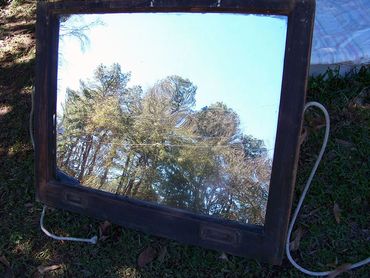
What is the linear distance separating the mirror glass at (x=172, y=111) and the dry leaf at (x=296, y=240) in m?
0.39

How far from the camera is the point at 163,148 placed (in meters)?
2.31

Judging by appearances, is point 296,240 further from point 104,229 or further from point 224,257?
point 104,229

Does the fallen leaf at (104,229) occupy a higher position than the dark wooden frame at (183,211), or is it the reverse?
the dark wooden frame at (183,211)

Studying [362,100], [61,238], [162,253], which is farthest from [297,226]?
[61,238]

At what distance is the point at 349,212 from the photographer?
247 centimetres

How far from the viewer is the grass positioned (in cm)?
241

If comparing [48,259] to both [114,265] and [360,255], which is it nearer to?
[114,265]

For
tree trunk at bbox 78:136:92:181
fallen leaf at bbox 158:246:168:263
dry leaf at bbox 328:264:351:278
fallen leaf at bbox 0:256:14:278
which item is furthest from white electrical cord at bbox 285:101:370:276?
fallen leaf at bbox 0:256:14:278

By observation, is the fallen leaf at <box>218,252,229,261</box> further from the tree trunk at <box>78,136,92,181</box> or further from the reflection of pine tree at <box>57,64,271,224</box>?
the tree trunk at <box>78,136,92,181</box>

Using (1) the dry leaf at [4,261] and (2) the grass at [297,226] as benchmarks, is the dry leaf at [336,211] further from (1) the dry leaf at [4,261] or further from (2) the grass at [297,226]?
(1) the dry leaf at [4,261]

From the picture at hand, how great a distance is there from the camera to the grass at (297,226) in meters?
2.41

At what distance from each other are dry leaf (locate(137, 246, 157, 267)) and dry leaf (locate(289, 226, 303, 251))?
70 cm

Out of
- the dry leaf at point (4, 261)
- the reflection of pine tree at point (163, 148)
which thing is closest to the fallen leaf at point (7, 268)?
the dry leaf at point (4, 261)

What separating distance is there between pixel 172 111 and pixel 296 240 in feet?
2.92
